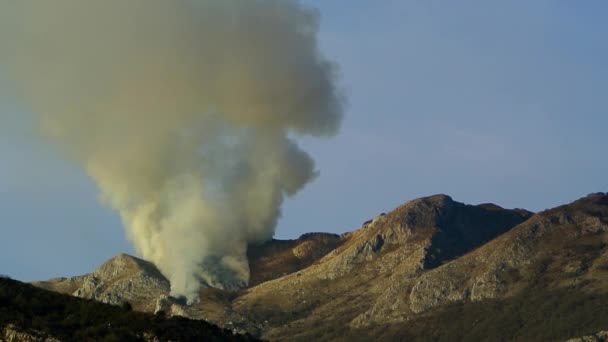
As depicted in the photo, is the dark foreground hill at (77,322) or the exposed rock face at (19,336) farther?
the dark foreground hill at (77,322)

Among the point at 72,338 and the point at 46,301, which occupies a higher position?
the point at 46,301

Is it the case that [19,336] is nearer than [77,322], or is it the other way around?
[19,336]

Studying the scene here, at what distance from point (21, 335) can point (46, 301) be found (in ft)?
68.1

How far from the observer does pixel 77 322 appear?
4774 inches

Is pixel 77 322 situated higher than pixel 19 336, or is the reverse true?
pixel 77 322

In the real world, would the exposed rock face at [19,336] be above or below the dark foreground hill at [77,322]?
below

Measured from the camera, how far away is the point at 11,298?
415 feet

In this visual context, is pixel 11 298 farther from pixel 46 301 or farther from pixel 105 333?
pixel 105 333

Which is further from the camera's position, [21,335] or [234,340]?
[234,340]

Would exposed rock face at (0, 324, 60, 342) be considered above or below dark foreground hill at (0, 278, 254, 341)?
below

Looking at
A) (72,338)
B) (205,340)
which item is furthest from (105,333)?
(205,340)

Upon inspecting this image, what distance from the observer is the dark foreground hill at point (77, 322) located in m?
112

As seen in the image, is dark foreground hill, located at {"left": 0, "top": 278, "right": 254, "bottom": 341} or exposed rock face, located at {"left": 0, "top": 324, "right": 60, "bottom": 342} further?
dark foreground hill, located at {"left": 0, "top": 278, "right": 254, "bottom": 341}

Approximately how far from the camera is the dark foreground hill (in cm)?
11221
